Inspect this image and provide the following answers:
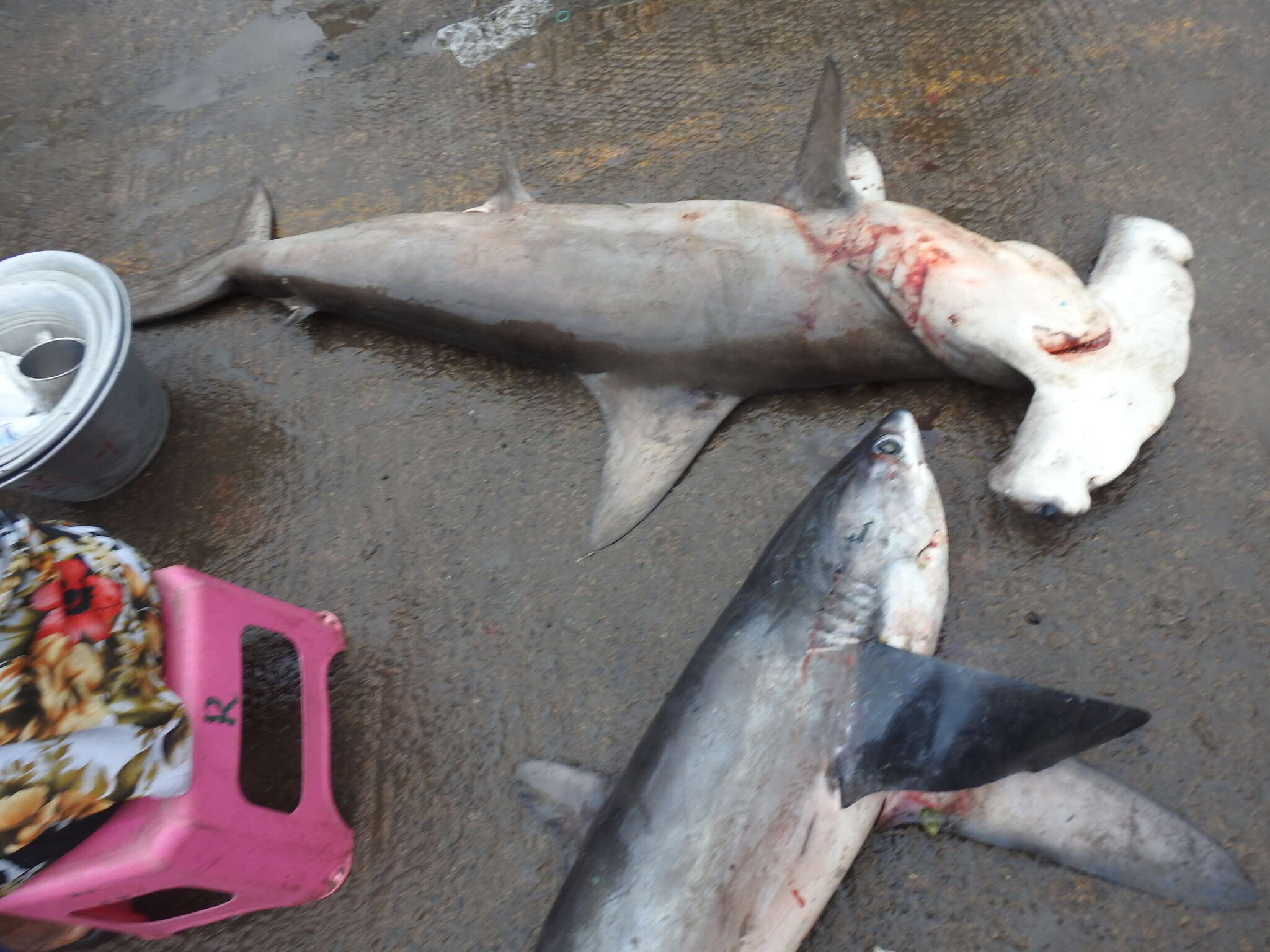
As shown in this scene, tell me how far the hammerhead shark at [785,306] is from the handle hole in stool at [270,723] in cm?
108

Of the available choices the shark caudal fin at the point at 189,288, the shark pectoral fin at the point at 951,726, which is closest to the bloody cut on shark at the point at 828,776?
the shark pectoral fin at the point at 951,726

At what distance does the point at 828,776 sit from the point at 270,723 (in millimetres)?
1677

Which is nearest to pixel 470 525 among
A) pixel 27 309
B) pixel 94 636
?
pixel 94 636

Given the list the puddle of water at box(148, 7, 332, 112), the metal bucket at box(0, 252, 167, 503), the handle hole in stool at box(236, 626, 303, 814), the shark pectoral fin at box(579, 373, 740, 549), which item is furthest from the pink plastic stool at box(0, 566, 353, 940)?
the puddle of water at box(148, 7, 332, 112)

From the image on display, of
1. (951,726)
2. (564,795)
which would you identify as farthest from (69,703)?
(951,726)

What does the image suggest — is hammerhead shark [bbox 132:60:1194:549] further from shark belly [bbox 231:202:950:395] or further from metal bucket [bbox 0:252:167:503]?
metal bucket [bbox 0:252:167:503]

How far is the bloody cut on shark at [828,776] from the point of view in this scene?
1.66 metres

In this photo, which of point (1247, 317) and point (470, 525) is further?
point (470, 525)

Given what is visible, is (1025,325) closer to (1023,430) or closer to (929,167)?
(1023,430)

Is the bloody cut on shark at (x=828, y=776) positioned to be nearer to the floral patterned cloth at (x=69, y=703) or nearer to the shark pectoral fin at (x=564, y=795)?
the shark pectoral fin at (x=564, y=795)

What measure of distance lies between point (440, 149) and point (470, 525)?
184 cm

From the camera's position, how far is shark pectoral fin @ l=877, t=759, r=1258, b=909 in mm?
1787

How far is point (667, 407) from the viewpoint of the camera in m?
2.67

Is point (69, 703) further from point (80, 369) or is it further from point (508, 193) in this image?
point (508, 193)
